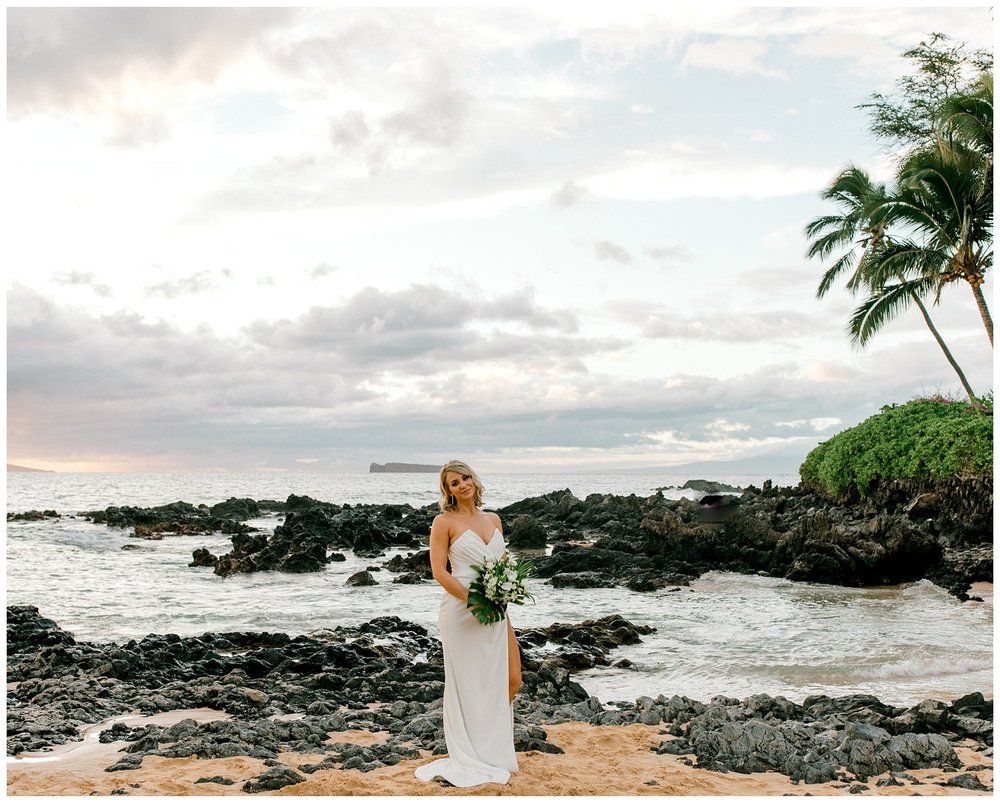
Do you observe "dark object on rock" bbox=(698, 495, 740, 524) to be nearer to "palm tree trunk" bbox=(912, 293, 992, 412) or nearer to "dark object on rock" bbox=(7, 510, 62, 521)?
"palm tree trunk" bbox=(912, 293, 992, 412)

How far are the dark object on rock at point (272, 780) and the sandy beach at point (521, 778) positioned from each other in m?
0.08

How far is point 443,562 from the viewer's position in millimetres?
6297

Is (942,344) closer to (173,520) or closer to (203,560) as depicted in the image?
(203,560)

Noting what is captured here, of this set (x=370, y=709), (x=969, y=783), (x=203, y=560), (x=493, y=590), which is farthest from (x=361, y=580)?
(x=969, y=783)

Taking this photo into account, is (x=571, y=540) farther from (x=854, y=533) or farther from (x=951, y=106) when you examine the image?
(x=951, y=106)

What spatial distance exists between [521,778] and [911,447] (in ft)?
62.8

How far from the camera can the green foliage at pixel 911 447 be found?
20.4 metres

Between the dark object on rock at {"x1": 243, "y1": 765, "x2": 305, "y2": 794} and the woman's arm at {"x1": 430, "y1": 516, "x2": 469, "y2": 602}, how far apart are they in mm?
1738

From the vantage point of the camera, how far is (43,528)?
1394 inches

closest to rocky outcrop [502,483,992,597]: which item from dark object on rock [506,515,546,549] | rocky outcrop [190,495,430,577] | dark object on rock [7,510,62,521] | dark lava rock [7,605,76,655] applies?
dark object on rock [506,515,546,549]

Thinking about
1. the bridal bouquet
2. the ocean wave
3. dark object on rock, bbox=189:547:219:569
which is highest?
the bridal bouquet

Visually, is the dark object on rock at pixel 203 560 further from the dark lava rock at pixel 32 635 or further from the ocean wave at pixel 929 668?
the ocean wave at pixel 929 668

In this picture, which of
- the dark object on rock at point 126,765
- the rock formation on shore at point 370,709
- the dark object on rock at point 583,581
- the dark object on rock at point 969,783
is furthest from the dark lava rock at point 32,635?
the dark object on rock at point 969,783

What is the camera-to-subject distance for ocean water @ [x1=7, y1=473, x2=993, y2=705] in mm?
10219
